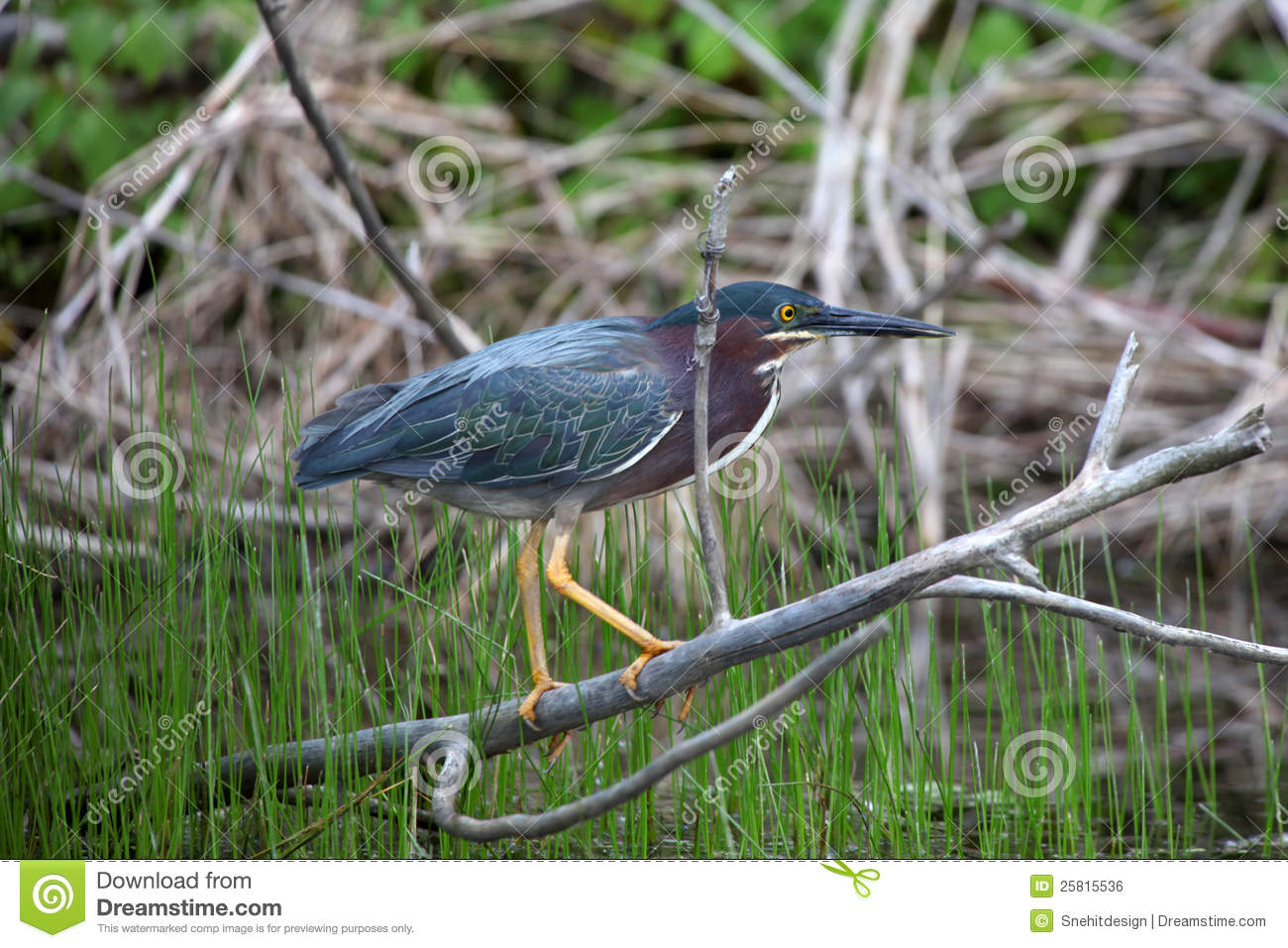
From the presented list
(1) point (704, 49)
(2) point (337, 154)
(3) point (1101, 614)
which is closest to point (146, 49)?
(2) point (337, 154)

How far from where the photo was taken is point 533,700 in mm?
1847

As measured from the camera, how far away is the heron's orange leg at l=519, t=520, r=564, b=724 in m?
1.85

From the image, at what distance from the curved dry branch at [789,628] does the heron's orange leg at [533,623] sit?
2cm

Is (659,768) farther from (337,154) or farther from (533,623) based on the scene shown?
(337,154)

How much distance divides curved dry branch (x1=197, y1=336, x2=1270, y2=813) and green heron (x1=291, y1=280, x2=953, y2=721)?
2.8 inches

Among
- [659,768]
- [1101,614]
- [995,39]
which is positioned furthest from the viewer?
[995,39]

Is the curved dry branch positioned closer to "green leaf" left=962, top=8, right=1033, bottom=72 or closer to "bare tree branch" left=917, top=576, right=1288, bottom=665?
"bare tree branch" left=917, top=576, right=1288, bottom=665

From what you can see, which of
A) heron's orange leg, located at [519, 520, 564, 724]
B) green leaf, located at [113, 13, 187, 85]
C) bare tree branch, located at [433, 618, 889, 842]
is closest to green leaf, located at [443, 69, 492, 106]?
green leaf, located at [113, 13, 187, 85]

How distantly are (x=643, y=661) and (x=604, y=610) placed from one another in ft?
0.35

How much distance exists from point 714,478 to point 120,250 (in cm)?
210

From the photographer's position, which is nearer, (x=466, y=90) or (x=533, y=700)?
(x=533, y=700)

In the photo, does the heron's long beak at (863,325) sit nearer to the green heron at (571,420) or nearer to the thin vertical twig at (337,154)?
the green heron at (571,420)

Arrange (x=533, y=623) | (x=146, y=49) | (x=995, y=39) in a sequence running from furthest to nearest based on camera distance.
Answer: (x=995, y=39), (x=146, y=49), (x=533, y=623)

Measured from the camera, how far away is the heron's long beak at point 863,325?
1.81 meters
